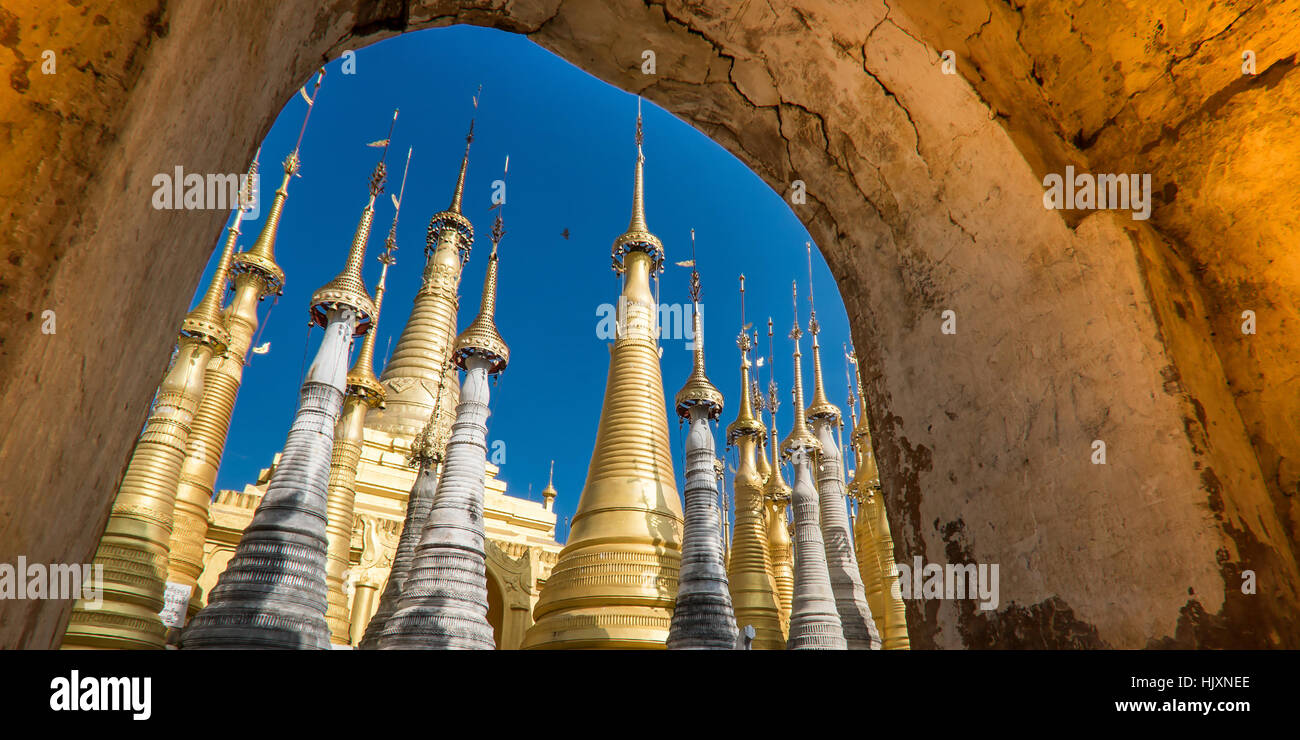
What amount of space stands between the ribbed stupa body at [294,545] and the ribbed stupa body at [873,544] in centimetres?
1109

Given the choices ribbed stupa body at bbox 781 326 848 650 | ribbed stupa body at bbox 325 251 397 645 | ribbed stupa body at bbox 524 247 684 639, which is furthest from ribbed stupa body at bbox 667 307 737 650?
ribbed stupa body at bbox 325 251 397 645

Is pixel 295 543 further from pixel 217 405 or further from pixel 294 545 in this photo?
pixel 217 405

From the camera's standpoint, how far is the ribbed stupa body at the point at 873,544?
1531 centimetres

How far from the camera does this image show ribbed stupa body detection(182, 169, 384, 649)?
707cm

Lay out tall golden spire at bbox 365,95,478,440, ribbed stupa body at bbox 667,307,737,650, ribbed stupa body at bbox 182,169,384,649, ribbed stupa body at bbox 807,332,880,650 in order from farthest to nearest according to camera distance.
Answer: tall golden spire at bbox 365,95,478,440
ribbed stupa body at bbox 807,332,880,650
ribbed stupa body at bbox 667,307,737,650
ribbed stupa body at bbox 182,169,384,649

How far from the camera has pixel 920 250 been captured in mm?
2328

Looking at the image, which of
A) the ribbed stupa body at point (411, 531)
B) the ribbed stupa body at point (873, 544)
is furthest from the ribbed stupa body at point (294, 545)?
the ribbed stupa body at point (873, 544)

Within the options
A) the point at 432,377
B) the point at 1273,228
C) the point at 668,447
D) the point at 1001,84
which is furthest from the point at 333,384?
the point at 432,377

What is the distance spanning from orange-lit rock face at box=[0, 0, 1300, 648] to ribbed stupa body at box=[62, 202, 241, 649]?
9.37 metres

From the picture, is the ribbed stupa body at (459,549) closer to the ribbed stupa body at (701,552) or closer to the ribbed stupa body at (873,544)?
the ribbed stupa body at (701,552)

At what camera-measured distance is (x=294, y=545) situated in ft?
25.2

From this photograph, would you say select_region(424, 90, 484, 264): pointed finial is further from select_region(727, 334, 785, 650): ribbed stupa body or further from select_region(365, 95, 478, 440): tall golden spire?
select_region(727, 334, 785, 650): ribbed stupa body

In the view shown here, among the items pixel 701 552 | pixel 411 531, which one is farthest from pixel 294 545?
pixel 701 552

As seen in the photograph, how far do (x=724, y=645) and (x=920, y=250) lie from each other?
7558mm
